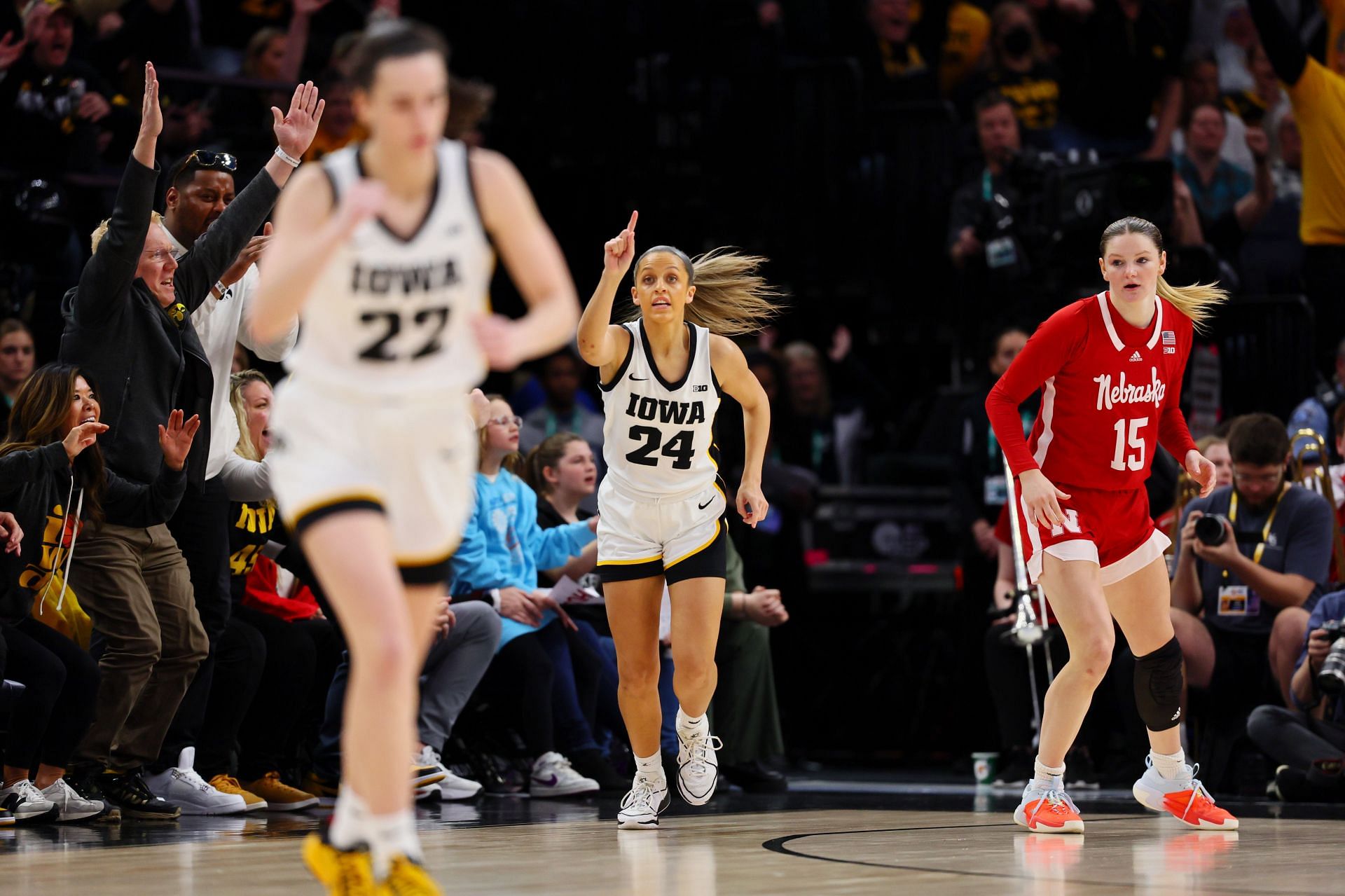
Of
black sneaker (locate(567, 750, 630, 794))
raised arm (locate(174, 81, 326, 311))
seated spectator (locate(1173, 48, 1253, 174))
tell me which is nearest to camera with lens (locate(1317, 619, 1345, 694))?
black sneaker (locate(567, 750, 630, 794))

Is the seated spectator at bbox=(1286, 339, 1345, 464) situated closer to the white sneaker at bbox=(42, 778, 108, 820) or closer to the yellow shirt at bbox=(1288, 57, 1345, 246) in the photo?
the yellow shirt at bbox=(1288, 57, 1345, 246)

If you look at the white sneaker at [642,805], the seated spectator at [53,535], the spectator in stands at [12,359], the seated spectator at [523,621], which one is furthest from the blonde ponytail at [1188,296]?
the spectator in stands at [12,359]

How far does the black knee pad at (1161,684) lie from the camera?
19.0 ft

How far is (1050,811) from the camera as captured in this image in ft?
18.3

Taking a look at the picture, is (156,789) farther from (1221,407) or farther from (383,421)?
(1221,407)

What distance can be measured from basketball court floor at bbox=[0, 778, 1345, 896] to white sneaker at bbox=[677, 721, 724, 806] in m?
0.12

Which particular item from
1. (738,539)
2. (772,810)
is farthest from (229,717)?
(738,539)

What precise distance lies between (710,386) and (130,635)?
87.3 inches

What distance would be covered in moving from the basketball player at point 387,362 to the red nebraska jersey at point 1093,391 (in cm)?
250

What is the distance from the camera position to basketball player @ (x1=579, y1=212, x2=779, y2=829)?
18.9 feet

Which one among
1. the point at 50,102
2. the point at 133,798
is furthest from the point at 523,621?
the point at 50,102

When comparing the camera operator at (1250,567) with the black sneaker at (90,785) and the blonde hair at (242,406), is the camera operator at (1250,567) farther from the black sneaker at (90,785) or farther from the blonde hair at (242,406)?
the black sneaker at (90,785)

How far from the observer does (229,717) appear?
6.51m

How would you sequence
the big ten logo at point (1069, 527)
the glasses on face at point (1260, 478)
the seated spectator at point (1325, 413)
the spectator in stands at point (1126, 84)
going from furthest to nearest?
the spectator in stands at point (1126, 84)
the seated spectator at point (1325, 413)
the glasses on face at point (1260, 478)
the big ten logo at point (1069, 527)
